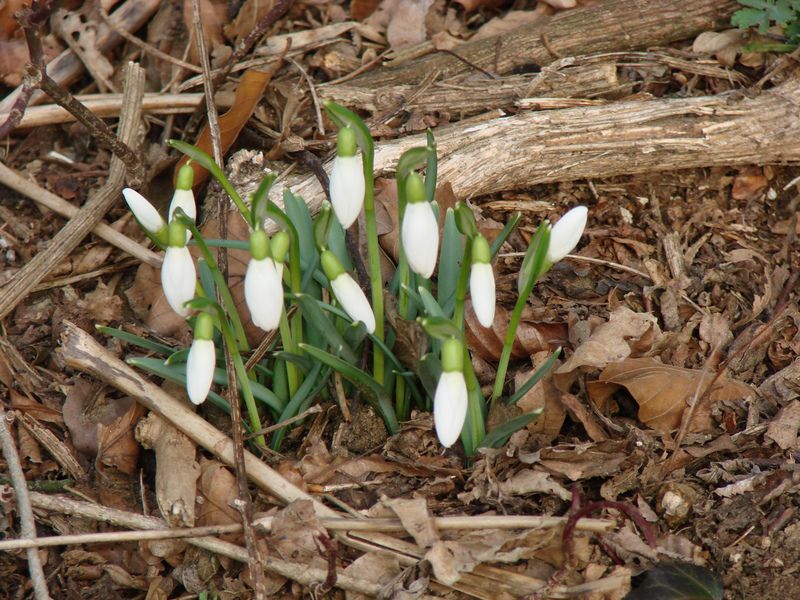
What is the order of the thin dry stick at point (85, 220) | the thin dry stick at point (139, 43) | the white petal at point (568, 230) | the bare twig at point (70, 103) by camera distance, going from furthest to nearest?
the thin dry stick at point (139, 43), the thin dry stick at point (85, 220), the bare twig at point (70, 103), the white petal at point (568, 230)

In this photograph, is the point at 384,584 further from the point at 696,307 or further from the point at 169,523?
→ the point at 696,307

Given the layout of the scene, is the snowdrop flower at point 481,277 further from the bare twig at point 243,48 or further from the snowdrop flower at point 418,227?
the bare twig at point 243,48

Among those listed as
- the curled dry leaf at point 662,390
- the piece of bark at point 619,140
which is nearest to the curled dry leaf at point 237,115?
the piece of bark at point 619,140

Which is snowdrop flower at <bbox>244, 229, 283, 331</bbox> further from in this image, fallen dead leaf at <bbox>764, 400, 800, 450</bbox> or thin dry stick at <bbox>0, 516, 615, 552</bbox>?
fallen dead leaf at <bbox>764, 400, 800, 450</bbox>

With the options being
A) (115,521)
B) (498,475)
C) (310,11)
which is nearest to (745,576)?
(498,475)

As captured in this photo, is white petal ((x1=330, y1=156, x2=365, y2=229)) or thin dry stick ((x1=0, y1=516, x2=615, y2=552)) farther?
thin dry stick ((x1=0, y1=516, x2=615, y2=552))

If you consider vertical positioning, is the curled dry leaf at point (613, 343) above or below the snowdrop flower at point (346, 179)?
below

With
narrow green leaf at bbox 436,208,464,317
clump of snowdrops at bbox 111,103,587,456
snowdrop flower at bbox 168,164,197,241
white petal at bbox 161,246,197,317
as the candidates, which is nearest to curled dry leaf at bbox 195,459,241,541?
clump of snowdrops at bbox 111,103,587,456
